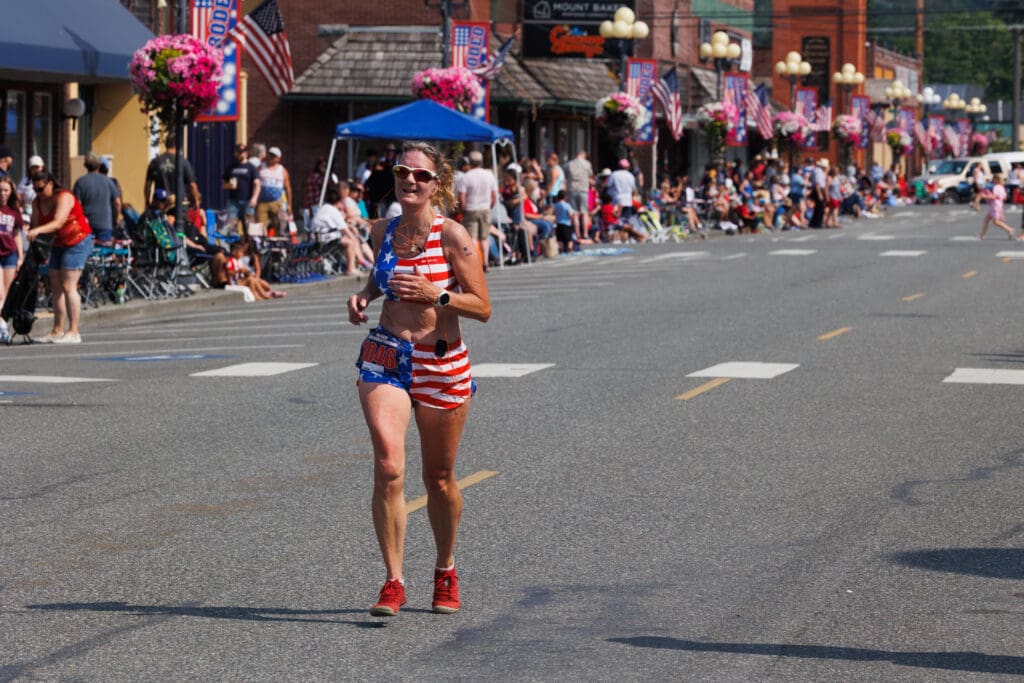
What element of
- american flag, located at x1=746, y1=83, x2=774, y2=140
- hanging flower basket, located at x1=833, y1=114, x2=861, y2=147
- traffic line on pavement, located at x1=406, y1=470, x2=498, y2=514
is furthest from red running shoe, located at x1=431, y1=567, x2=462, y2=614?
hanging flower basket, located at x1=833, y1=114, x2=861, y2=147

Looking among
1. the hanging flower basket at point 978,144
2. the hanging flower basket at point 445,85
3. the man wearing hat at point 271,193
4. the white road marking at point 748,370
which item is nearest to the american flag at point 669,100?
the hanging flower basket at point 445,85

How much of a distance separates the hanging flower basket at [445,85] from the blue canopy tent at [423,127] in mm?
4054

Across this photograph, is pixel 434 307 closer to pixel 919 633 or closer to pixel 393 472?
pixel 393 472

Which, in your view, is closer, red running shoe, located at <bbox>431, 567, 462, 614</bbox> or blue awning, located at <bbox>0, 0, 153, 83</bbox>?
red running shoe, located at <bbox>431, 567, 462, 614</bbox>

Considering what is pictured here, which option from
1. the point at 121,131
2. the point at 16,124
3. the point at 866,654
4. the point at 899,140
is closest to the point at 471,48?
the point at 121,131

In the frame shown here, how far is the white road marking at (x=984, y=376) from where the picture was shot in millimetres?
15516

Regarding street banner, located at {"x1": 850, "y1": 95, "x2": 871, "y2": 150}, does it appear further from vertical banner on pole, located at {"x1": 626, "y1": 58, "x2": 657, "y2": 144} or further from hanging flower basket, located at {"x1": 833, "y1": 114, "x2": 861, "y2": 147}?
vertical banner on pole, located at {"x1": 626, "y1": 58, "x2": 657, "y2": 144}

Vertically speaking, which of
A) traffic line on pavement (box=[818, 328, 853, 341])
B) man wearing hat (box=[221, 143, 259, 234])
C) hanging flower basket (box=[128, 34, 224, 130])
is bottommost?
traffic line on pavement (box=[818, 328, 853, 341])

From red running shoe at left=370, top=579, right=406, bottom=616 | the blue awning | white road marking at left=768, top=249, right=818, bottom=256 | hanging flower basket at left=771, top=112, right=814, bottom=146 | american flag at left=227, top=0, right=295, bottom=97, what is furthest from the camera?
hanging flower basket at left=771, top=112, right=814, bottom=146

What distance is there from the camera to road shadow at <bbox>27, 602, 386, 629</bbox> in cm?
726

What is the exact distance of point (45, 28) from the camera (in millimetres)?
26953

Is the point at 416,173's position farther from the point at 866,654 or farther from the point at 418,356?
the point at 866,654

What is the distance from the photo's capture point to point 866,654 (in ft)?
22.2

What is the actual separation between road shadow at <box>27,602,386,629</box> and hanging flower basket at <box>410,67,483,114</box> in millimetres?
27872
